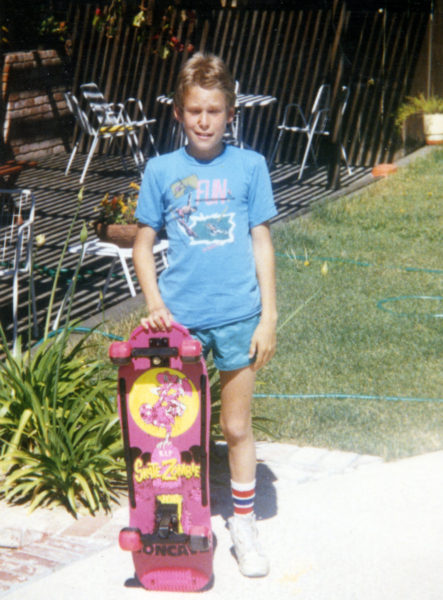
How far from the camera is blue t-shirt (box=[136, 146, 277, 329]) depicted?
9.37 feet

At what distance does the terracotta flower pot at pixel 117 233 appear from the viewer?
20.0 ft

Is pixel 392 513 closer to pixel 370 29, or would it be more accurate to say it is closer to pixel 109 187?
pixel 109 187

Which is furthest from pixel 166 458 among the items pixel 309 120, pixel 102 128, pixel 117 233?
pixel 309 120

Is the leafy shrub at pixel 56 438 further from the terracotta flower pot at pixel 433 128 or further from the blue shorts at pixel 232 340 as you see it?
the terracotta flower pot at pixel 433 128

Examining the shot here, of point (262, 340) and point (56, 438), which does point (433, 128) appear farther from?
point (262, 340)

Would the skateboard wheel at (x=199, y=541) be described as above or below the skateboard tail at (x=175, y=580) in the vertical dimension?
above

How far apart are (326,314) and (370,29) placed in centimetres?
694

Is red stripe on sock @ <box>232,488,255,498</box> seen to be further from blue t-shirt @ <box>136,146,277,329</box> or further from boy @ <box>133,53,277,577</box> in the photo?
blue t-shirt @ <box>136,146,277,329</box>

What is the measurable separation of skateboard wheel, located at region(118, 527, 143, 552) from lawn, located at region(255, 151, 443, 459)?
1.37 metres

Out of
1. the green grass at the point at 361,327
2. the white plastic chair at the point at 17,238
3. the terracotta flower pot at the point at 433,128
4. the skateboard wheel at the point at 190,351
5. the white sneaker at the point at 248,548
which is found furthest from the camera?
the terracotta flower pot at the point at 433,128

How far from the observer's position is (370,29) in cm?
1154

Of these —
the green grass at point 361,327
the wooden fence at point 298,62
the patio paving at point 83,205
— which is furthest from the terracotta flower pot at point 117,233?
the wooden fence at point 298,62

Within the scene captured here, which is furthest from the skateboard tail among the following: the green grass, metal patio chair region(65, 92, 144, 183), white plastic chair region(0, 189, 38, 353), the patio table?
the patio table

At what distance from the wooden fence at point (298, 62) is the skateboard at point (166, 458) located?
868 centimetres
